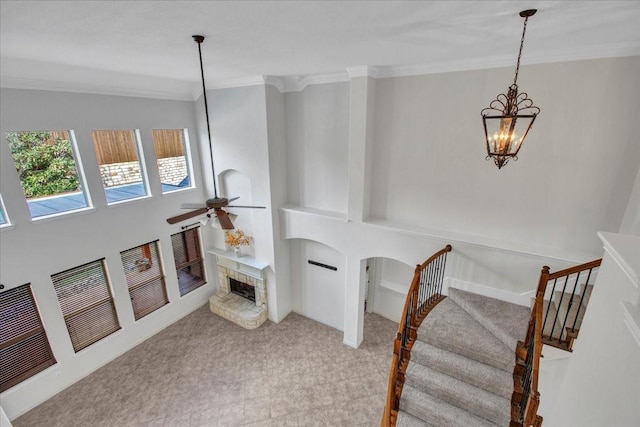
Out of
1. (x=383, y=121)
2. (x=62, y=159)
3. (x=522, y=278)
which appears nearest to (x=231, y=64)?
(x=383, y=121)

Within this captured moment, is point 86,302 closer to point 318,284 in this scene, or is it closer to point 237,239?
point 237,239

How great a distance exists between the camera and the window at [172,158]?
628cm

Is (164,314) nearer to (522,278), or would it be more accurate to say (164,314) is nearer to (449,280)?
(449,280)

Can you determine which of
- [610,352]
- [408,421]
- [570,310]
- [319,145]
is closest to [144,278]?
[319,145]

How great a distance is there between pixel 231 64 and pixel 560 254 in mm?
5255

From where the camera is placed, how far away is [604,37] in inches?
121

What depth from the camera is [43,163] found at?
4820 millimetres

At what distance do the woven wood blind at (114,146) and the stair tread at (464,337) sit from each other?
20.0 feet

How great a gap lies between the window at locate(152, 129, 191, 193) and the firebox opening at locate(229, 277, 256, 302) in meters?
2.65

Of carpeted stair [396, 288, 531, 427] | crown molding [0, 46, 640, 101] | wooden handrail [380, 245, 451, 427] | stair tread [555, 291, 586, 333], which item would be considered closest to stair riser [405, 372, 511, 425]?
carpeted stair [396, 288, 531, 427]

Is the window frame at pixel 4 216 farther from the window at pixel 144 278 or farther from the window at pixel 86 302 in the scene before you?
the window at pixel 144 278

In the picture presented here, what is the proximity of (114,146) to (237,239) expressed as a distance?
3010 mm

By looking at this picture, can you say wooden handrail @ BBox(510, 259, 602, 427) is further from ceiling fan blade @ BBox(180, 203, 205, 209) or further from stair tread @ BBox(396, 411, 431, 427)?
ceiling fan blade @ BBox(180, 203, 205, 209)

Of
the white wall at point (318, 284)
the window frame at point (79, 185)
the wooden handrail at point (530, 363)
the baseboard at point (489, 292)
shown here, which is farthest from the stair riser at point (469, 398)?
the window frame at point (79, 185)
